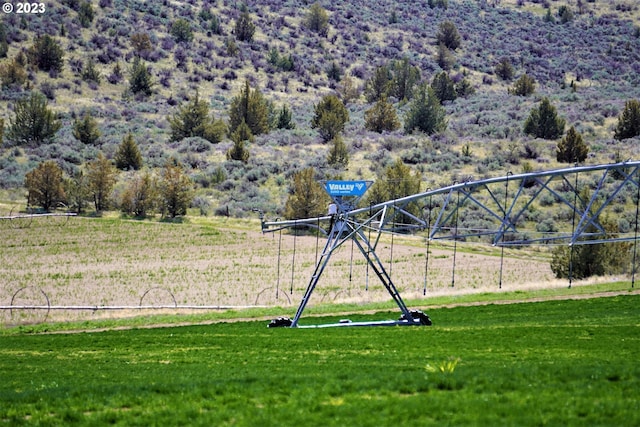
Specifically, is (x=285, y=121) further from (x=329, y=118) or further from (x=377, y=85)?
(x=377, y=85)

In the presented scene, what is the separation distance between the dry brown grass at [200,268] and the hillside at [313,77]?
14913 millimetres

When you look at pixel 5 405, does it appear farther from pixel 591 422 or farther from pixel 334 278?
pixel 334 278

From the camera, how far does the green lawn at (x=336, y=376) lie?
14.5m

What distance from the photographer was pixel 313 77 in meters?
141

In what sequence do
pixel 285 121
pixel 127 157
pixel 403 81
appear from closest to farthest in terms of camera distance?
pixel 127 157
pixel 285 121
pixel 403 81

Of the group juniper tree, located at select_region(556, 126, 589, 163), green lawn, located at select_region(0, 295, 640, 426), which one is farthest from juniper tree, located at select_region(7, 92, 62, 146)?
green lawn, located at select_region(0, 295, 640, 426)

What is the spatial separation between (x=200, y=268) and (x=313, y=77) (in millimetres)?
88430

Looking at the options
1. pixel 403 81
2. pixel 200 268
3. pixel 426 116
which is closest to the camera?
pixel 200 268

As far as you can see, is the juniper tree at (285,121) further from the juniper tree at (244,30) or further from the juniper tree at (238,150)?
the juniper tree at (244,30)

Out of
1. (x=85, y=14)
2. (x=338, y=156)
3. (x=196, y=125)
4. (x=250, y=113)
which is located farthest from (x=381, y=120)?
(x=85, y=14)

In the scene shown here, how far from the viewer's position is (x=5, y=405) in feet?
54.3

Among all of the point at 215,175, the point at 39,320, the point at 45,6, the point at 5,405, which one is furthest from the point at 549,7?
the point at 5,405

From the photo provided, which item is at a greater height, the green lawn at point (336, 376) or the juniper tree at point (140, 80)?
the juniper tree at point (140, 80)

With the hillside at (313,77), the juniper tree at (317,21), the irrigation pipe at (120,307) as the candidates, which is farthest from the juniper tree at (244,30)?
the irrigation pipe at (120,307)
